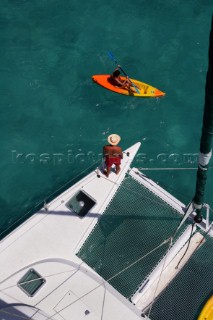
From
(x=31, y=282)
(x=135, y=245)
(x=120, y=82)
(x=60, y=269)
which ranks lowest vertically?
(x=31, y=282)

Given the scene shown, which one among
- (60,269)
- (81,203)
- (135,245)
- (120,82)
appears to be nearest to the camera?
(60,269)

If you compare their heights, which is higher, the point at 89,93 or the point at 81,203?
the point at 89,93

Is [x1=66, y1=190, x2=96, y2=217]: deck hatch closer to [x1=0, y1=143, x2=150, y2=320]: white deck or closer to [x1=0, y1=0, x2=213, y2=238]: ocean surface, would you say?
[x1=0, y1=143, x2=150, y2=320]: white deck

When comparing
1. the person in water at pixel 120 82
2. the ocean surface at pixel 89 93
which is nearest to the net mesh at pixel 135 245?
the ocean surface at pixel 89 93

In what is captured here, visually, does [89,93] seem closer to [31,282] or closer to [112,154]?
[112,154]

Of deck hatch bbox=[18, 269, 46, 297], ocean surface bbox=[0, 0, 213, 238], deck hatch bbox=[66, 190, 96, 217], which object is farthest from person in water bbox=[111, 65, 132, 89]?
deck hatch bbox=[18, 269, 46, 297]

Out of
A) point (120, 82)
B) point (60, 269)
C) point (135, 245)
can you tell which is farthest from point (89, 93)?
point (60, 269)
